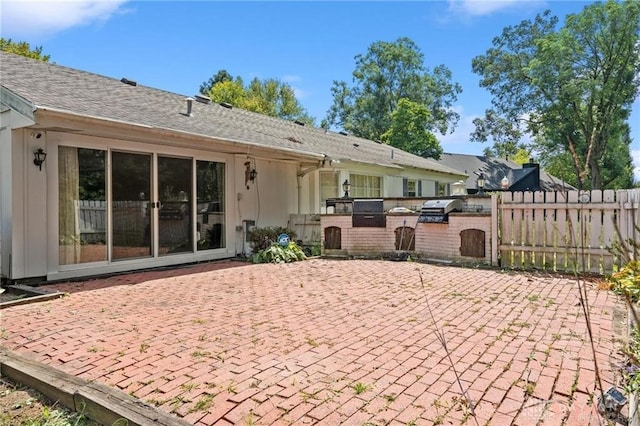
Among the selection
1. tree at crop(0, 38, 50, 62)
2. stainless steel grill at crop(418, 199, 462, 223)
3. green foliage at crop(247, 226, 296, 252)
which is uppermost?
tree at crop(0, 38, 50, 62)

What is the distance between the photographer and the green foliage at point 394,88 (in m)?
40.4

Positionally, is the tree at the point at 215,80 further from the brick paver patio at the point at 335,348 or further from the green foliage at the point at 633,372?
the green foliage at the point at 633,372

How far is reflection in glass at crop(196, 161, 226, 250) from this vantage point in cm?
864

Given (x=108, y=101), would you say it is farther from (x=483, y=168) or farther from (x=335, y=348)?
(x=483, y=168)

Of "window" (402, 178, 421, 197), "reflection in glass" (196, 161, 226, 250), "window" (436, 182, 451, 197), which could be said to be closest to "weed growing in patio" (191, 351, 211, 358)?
"reflection in glass" (196, 161, 226, 250)

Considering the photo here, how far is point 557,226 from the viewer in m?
6.38

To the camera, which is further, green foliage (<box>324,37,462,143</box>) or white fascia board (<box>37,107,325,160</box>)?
green foliage (<box>324,37,462,143</box>)

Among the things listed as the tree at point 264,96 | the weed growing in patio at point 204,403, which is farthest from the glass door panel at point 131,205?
the tree at point 264,96

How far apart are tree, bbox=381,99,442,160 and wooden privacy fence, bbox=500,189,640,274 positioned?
23717mm

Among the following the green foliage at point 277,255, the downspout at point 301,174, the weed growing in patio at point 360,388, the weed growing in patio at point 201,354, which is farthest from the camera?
the downspout at point 301,174

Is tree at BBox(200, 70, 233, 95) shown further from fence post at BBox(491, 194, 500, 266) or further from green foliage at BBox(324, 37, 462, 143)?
fence post at BBox(491, 194, 500, 266)

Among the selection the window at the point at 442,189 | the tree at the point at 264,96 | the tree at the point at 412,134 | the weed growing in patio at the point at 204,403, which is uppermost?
the tree at the point at 264,96

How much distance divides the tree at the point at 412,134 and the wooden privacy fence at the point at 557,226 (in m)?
23.7

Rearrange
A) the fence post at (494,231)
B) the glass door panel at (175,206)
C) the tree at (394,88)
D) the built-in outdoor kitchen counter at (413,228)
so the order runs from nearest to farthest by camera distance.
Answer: the fence post at (494,231) < the glass door panel at (175,206) < the built-in outdoor kitchen counter at (413,228) < the tree at (394,88)
